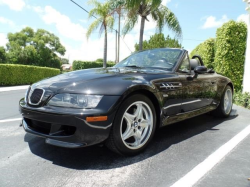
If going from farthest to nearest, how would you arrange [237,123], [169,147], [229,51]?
[229,51]
[237,123]
[169,147]

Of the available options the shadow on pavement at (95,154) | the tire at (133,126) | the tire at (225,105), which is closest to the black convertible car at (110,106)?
the tire at (133,126)

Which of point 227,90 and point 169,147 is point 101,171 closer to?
point 169,147

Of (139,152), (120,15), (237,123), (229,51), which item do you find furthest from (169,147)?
(120,15)

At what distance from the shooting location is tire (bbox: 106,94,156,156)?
2283 millimetres

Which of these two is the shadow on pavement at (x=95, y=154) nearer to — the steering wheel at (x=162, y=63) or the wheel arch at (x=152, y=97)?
the wheel arch at (x=152, y=97)

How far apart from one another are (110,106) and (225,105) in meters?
3.37

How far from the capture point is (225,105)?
4641mm

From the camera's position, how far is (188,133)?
344 cm

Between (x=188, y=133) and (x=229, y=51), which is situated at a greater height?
(x=229, y=51)

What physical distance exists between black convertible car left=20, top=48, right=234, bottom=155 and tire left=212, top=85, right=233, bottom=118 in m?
1.39

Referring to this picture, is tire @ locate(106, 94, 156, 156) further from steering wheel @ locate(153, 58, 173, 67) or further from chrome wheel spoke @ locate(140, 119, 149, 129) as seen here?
steering wheel @ locate(153, 58, 173, 67)

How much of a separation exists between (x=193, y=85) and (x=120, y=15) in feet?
40.0

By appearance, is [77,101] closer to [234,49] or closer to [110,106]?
[110,106]

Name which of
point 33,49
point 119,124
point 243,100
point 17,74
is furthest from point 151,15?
point 33,49
